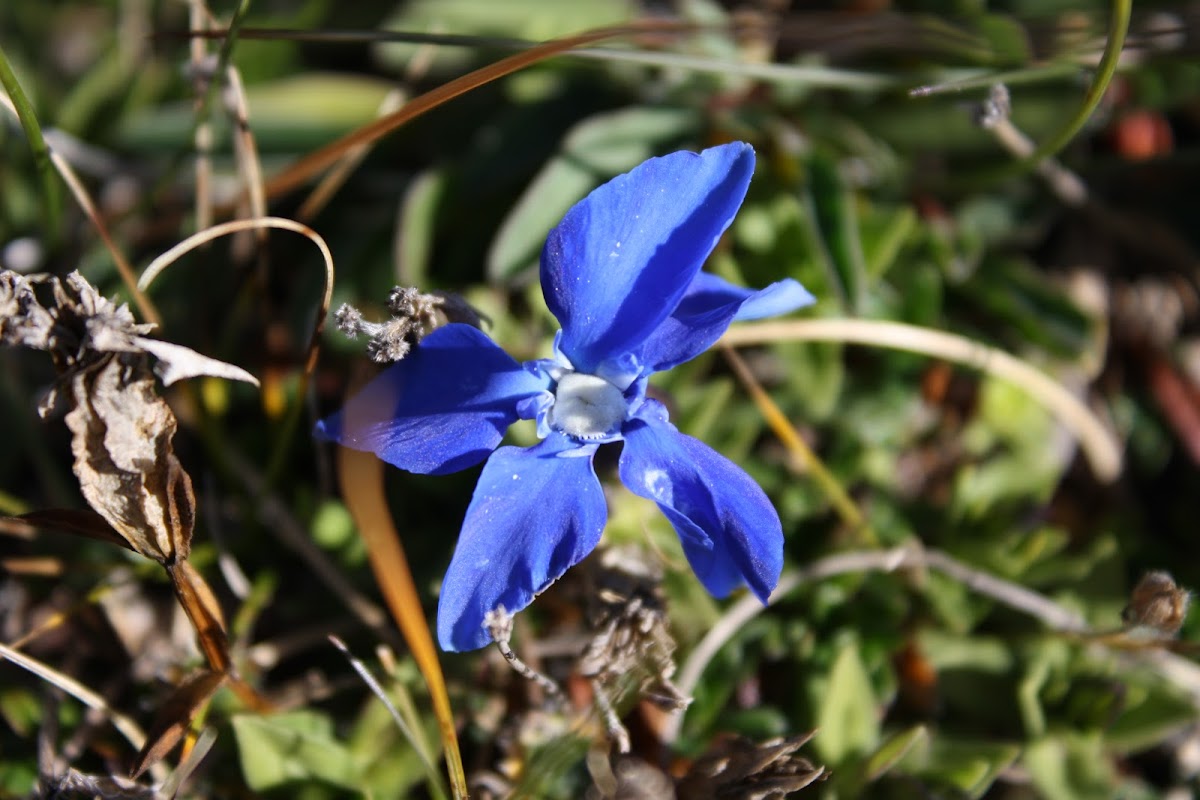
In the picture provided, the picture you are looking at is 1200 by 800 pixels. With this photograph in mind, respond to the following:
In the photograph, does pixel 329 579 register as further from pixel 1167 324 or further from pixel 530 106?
pixel 1167 324

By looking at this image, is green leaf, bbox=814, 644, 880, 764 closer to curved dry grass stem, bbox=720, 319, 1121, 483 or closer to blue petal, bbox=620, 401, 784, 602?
blue petal, bbox=620, 401, 784, 602

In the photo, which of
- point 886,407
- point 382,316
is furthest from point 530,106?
point 886,407

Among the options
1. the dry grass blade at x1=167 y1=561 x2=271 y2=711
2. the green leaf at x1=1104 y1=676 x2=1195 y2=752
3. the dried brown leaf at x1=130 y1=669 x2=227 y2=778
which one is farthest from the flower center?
the green leaf at x1=1104 y1=676 x2=1195 y2=752

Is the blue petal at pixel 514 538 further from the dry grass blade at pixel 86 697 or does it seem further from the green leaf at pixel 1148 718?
the green leaf at pixel 1148 718

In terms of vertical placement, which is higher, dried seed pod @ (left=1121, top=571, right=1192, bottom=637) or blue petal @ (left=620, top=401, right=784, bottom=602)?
blue petal @ (left=620, top=401, right=784, bottom=602)

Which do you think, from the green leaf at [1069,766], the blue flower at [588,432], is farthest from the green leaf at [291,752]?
the green leaf at [1069,766]

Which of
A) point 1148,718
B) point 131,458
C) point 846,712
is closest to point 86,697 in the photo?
point 131,458

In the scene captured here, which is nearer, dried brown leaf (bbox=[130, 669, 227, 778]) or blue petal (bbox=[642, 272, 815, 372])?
blue petal (bbox=[642, 272, 815, 372])

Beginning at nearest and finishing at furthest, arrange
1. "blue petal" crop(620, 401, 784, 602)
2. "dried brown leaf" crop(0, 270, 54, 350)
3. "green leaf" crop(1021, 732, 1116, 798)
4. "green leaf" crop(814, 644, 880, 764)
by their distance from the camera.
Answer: "dried brown leaf" crop(0, 270, 54, 350), "blue petal" crop(620, 401, 784, 602), "green leaf" crop(814, 644, 880, 764), "green leaf" crop(1021, 732, 1116, 798)
